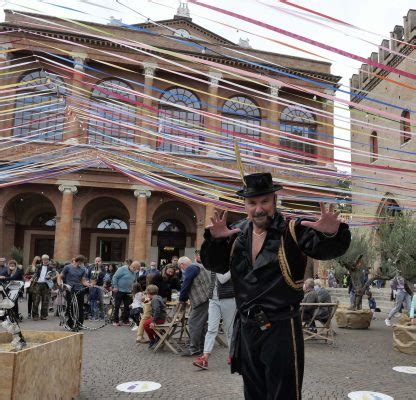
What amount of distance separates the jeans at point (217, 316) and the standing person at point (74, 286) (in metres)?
5.06

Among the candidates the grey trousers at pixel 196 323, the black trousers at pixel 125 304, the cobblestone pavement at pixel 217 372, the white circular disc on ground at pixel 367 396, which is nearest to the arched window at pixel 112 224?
the black trousers at pixel 125 304

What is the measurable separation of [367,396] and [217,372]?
220 cm

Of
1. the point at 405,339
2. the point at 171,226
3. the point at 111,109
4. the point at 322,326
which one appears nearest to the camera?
the point at 405,339

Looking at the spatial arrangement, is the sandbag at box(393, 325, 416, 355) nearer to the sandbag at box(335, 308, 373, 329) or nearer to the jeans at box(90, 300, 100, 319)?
the sandbag at box(335, 308, 373, 329)

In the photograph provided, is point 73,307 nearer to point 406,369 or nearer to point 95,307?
point 95,307

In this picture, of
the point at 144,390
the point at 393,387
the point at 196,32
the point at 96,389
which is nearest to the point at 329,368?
the point at 393,387

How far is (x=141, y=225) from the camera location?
2886cm

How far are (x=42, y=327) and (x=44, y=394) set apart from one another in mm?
7844

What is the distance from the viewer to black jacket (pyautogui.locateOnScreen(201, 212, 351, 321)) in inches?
106

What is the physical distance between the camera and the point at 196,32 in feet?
109

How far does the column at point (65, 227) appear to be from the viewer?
27.6 metres

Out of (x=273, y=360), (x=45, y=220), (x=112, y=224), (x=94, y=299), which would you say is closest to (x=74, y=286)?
(x=94, y=299)

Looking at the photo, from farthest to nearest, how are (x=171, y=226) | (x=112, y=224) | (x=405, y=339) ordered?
1. (x=171, y=226)
2. (x=112, y=224)
3. (x=405, y=339)

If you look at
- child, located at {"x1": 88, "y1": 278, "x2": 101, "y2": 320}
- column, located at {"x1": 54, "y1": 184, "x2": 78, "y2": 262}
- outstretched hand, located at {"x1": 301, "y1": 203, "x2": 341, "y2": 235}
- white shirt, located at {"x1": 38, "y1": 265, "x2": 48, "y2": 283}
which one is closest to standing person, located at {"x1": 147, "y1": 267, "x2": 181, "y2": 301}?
child, located at {"x1": 88, "y1": 278, "x2": 101, "y2": 320}
